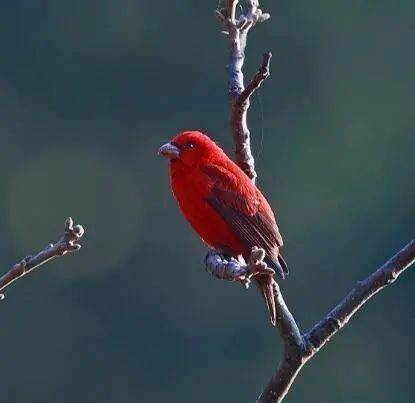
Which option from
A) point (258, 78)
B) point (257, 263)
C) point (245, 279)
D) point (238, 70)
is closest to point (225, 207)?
point (238, 70)

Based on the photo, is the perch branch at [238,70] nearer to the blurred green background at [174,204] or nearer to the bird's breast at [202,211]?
the bird's breast at [202,211]

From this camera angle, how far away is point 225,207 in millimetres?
5668

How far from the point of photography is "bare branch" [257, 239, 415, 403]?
432cm

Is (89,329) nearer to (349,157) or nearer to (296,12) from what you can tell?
(349,157)

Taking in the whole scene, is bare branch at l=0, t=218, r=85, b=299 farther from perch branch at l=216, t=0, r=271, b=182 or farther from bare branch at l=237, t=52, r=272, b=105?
perch branch at l=216, t=0, r=271, b=182

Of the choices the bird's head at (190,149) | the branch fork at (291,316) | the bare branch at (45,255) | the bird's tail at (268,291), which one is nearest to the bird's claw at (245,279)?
the branch fork at (291,316)

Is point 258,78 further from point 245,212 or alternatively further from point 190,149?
point 190,149

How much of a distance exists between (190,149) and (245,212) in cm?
37

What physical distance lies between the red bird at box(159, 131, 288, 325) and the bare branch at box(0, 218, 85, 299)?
65.4 inches

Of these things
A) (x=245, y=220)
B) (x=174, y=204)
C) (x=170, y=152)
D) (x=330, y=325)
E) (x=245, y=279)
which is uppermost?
(x=174, y=204)

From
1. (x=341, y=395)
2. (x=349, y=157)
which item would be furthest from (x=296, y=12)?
(x=341, y=395)

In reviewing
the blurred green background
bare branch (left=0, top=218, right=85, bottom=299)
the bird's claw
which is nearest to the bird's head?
the bird's claw

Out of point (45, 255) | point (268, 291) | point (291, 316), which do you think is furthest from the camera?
point (291, 316)

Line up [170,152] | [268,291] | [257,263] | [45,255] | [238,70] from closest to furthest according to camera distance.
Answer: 1. [45,255]
2. [257,263]
3. [268,291]
4. [238,70]
5. [170,152]
